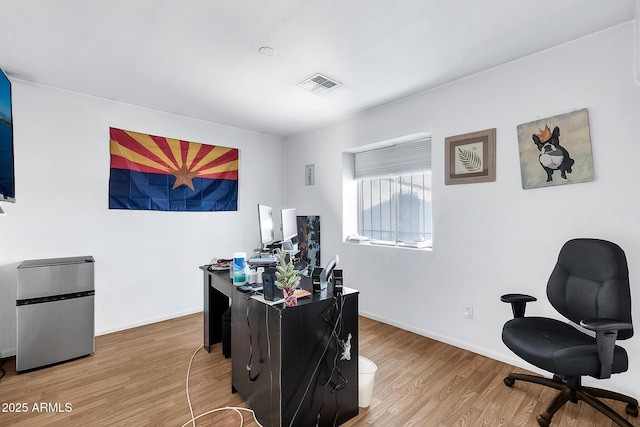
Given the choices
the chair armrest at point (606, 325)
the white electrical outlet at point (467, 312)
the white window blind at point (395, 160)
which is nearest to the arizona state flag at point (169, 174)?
the white window blind at point (395, 160)

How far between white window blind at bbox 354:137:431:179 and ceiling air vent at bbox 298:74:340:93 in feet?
3.81

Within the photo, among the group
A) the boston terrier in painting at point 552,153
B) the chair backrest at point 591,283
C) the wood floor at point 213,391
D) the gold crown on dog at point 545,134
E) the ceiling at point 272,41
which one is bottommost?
the wood floor at point 213,391

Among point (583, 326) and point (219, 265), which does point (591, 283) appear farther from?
point (219, 265)

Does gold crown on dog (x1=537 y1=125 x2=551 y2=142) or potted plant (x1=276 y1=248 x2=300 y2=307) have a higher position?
gold crown on dog (x1=537 y1=125 x2=551 y2=142)

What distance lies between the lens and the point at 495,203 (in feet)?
8.49

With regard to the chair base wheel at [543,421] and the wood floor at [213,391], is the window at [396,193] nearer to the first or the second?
the wood floor at [213,391]

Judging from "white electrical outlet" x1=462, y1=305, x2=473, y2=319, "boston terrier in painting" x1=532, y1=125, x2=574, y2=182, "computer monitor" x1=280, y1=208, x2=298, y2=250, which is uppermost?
"boston terrier in painting" x1=532, y1=125, x2=574, y2=182

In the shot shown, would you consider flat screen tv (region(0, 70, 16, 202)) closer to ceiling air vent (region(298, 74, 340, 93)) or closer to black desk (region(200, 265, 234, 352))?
black desk (region(200, 265, 234, 352))

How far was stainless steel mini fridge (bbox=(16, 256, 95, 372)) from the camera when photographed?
2.47 m

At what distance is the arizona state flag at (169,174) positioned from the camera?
334cm

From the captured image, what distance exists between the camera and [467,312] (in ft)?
9.04

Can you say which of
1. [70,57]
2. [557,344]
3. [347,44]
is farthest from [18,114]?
[557,344]

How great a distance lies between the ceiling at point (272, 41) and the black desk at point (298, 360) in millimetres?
1829

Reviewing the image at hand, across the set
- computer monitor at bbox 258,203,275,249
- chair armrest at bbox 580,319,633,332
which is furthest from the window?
chair armrest at bbox 580,319,633,332
